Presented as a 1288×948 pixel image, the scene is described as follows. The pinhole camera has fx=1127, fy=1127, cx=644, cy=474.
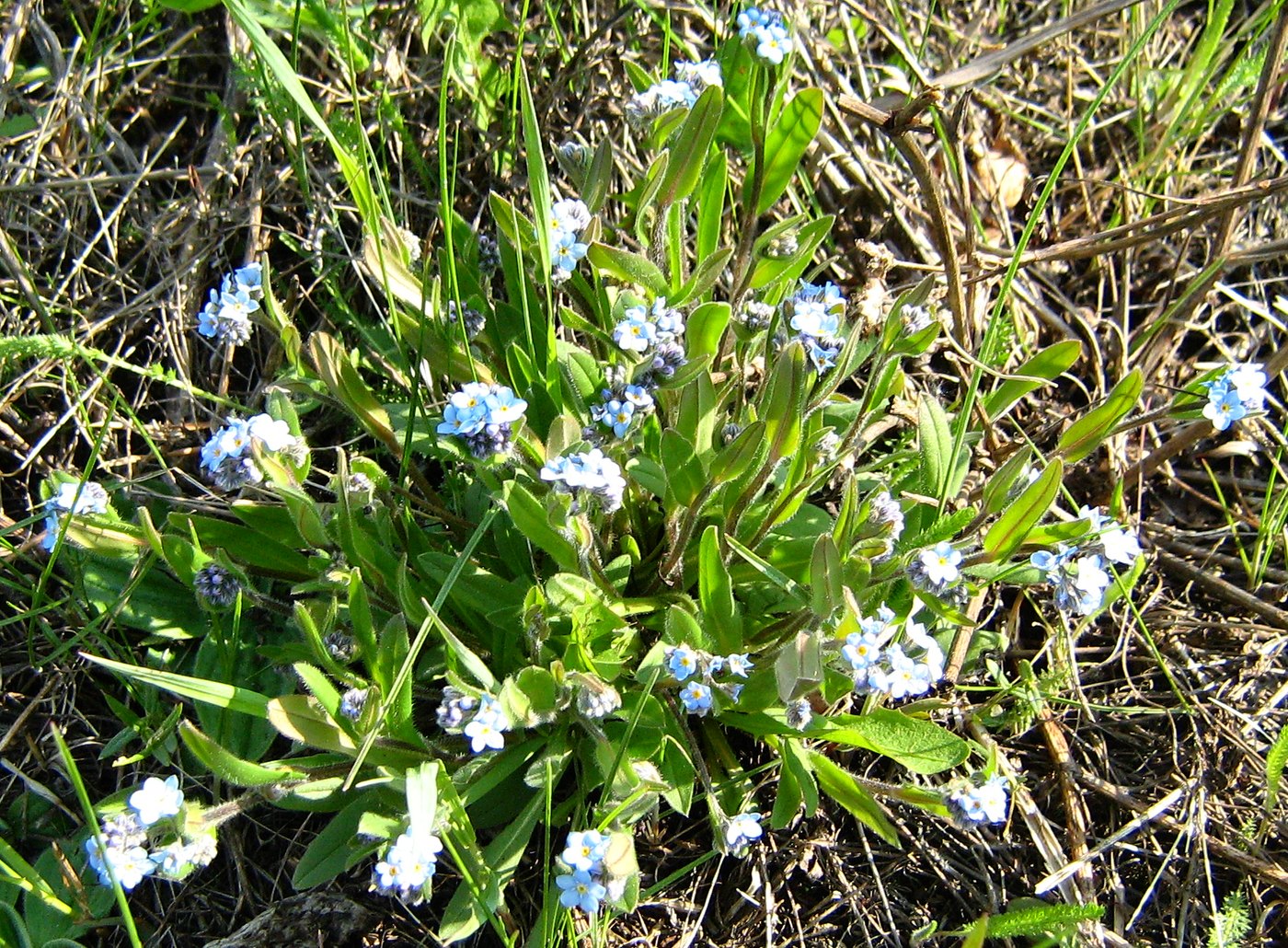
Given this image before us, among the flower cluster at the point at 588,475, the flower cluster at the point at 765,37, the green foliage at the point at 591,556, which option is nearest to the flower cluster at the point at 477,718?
the green foliage at the point at 591,556

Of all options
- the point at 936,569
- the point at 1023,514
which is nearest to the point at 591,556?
the point at 936,569

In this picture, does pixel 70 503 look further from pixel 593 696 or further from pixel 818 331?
pixel 818 331

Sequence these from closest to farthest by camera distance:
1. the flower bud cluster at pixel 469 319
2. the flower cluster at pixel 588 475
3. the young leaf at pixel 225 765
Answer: the young leaf at pixel 225 765
the flower cluster at pixel 588 475
the flower bud cluster at pixel 469 319

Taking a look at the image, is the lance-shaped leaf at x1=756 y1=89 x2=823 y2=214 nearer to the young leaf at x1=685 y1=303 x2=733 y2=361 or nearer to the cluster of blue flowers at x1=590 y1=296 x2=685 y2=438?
the young leaf at x1=685 y1=303 x2=733 y2=361

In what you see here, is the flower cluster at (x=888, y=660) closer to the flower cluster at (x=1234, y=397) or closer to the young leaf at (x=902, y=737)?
the young leaf at (x=902, y=737)

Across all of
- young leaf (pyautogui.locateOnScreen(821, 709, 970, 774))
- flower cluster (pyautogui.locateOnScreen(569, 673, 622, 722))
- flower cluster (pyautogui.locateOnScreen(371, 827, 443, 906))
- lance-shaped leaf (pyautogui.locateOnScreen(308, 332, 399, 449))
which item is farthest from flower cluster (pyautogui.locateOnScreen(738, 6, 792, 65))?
flower cluster (pyautogui.locateOnScreen(371, 827, 443, 906))

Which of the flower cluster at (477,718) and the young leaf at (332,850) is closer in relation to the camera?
the flower cluster at (477,718)

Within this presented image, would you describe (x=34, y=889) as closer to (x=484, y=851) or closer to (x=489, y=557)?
(x=484, y=851)

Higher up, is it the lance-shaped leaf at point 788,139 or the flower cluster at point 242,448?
the lance-shaped leaf at point 788,139
